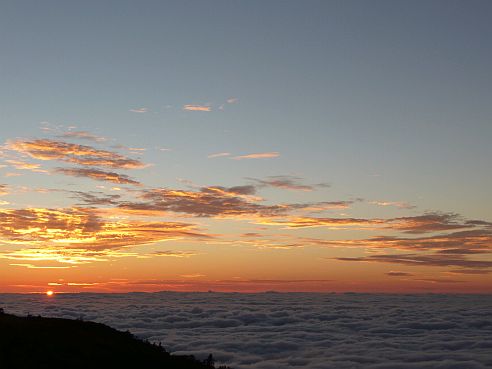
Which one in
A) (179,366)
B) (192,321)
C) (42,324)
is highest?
(42,324)

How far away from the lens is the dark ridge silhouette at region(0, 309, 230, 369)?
26625mm

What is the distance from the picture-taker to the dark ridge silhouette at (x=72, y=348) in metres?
26.6

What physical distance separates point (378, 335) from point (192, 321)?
249 feet

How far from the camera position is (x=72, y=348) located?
29797mm

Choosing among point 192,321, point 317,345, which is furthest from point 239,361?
point 192,321

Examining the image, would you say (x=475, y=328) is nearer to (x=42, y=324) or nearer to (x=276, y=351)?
(x=276, y=351)

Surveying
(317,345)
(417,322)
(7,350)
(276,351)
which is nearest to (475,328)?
(417,322)

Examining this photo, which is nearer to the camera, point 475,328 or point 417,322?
point 475,328

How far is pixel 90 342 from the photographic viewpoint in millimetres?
32156

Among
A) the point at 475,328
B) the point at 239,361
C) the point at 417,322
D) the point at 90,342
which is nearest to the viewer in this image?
the point at 90,342

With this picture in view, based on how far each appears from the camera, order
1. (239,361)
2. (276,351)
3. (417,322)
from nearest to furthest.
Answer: (239,361)
(276,351)
(417,322)

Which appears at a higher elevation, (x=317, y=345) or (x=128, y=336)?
(x=128, y=336)

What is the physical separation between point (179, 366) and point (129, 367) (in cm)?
392

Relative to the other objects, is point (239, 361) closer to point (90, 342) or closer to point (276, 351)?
point (276, 351)
